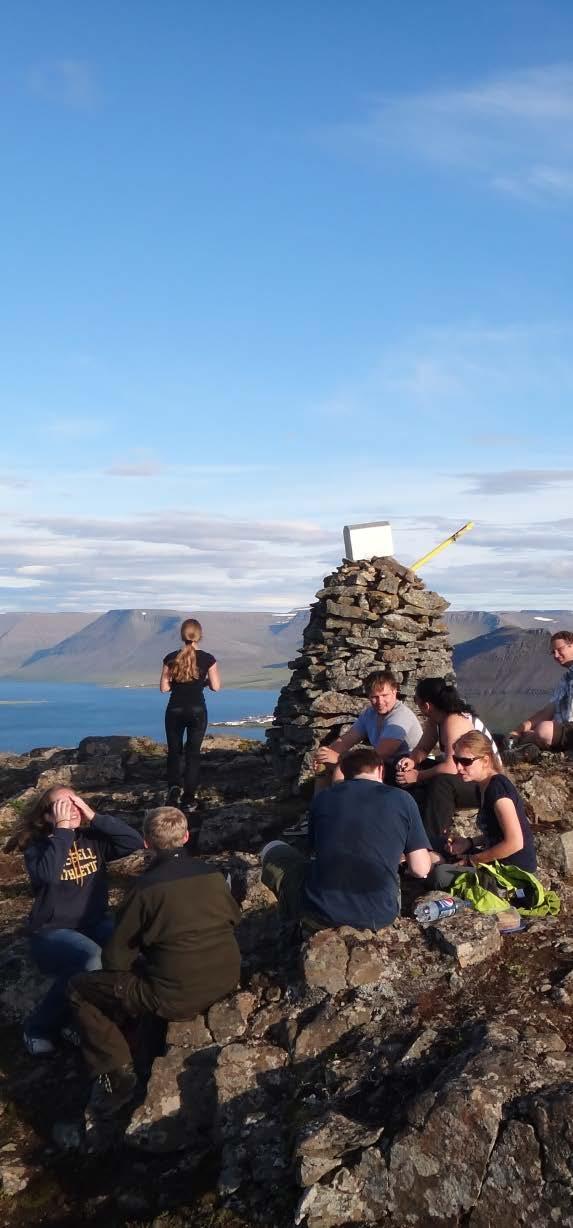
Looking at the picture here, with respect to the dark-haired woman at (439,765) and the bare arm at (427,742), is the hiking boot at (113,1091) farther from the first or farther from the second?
the bare arm at (427,742)

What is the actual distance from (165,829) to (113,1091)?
1.99 meters

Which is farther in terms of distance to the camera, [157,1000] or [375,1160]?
[157,1000]

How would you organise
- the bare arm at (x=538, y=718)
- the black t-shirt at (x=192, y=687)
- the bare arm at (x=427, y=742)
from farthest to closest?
the black t-shirt at (x=192, y=687)
the bare arm at (x=538, y=718)
the bare arm at (x=427, y=742)

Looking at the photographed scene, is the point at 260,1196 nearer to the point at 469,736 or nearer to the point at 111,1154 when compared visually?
the point at 111,1154

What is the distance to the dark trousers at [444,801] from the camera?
384 inches

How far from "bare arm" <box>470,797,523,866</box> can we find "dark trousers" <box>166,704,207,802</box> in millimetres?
7013

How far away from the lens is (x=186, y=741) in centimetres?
1509

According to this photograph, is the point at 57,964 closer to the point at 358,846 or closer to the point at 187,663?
the point at 358,846

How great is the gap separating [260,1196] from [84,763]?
541 inches

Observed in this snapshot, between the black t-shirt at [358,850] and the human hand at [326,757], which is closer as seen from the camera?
the black t-shirt at [358,850]

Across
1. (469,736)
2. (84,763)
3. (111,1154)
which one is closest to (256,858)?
(469,736)

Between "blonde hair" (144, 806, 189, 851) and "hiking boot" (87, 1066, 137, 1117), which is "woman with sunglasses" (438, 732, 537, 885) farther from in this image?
"hiking boot" (87, 1066, 137, 1117)

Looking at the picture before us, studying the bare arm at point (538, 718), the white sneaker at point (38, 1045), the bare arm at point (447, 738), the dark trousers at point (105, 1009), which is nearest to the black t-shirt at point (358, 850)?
the dark trousers at point (105, 1009)

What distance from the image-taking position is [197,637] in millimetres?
14609
